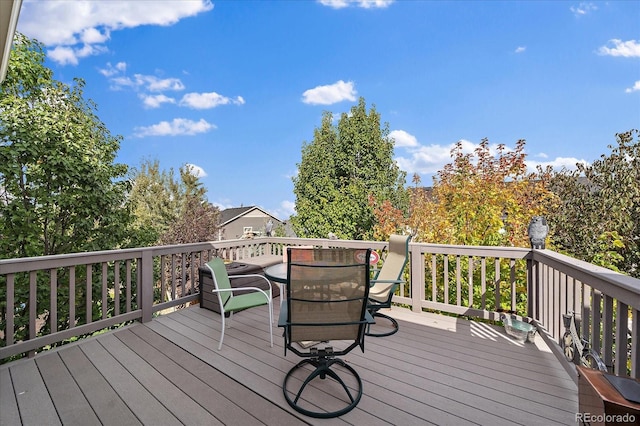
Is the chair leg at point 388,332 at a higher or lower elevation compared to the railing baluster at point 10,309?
lower

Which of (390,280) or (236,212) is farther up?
(236,212)

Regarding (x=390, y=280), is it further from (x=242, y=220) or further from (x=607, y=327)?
(x=242, y=220)

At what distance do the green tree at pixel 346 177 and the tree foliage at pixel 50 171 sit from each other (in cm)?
565

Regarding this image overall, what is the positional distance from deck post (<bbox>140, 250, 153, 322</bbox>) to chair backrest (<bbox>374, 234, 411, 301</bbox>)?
281 centimetres

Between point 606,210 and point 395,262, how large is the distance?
6175mm

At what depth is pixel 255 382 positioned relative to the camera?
7.67 feet

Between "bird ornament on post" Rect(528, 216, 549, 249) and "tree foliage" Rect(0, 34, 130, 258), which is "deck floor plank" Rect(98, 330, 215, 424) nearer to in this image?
"bird ornament on post" Rect(528, 216, 549, 249)

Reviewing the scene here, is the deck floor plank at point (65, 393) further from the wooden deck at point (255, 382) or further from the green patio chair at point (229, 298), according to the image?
the green patio chair at point (229, 298)

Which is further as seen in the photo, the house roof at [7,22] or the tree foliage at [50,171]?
the tree foliage at [50,171]

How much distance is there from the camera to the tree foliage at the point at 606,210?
6.51 meters

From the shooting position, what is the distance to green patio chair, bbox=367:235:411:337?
3.29 metres

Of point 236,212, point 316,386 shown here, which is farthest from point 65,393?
point 236,212

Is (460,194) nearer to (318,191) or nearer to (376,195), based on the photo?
(376,195)

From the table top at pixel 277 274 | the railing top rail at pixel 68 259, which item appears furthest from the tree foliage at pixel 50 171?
the table top at pixel 277 274
